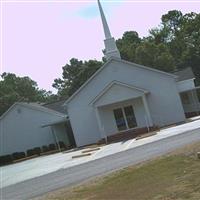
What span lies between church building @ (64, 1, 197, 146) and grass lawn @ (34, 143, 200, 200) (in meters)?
26.0

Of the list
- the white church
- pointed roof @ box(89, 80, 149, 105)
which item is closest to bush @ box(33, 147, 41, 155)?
the white church

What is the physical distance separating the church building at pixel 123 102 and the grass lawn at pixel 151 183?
85.4ft

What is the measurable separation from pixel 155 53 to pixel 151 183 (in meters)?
58.9

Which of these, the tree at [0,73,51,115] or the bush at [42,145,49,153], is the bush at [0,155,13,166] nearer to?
the bush at [42,145,49,153]

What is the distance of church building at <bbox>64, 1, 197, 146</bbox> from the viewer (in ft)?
139

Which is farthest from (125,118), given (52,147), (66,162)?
(66,162)

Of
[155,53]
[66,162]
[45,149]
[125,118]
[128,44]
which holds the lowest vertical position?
[66,162]

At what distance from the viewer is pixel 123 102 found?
142 feet

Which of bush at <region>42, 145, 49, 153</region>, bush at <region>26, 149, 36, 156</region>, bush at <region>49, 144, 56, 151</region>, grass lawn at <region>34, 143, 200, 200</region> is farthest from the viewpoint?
bush at <region>26, 149, 36, 156</region>

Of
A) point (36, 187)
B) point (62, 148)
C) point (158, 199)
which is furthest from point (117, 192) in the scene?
point (62, 148)

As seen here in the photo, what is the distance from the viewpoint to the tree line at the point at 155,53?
2771 inches

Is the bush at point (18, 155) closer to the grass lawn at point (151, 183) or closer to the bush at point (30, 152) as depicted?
the bush at point (30, 152)

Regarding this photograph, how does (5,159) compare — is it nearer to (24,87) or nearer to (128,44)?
(128,44)

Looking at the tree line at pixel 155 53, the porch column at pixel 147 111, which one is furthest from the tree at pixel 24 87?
the porch column at pixel 147 111
